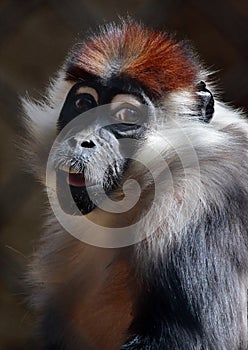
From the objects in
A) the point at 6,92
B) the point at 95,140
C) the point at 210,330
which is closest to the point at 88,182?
the point at 95,140

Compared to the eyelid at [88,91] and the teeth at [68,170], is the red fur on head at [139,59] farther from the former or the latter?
the teeth at [68,170]

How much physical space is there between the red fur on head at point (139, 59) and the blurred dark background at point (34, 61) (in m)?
0.46

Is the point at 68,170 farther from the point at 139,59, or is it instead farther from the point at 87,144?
the point at 139,59

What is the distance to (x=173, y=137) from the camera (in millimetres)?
1841

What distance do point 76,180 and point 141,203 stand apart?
0.49ft

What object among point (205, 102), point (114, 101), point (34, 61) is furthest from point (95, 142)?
point (34, 61)

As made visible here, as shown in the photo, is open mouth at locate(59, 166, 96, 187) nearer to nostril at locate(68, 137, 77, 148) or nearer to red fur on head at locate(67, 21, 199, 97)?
nostril at locate(68, 137, 77, 148)

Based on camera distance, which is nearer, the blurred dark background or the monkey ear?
the monkey ear

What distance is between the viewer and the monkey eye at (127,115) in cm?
180

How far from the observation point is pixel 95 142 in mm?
1743

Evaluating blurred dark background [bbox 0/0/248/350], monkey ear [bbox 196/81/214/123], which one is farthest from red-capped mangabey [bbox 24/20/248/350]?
blurred dark background [bbox 0/0/248/350]

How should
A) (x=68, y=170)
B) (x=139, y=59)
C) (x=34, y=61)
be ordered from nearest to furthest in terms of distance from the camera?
(x=68, y=170) < (x=139, y=59) < (x=34, y=61)

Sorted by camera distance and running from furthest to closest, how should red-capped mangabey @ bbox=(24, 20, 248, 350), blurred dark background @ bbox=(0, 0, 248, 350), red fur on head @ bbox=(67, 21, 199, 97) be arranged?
blurred dark background @ bbox=(0, 0, 248, 350) → red fur on head @ bbox=(67, 21, 199, 97) → red-capped mangabey @ bbox=(24, 20, 248, 350)

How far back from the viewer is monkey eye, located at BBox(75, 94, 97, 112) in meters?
1.85
